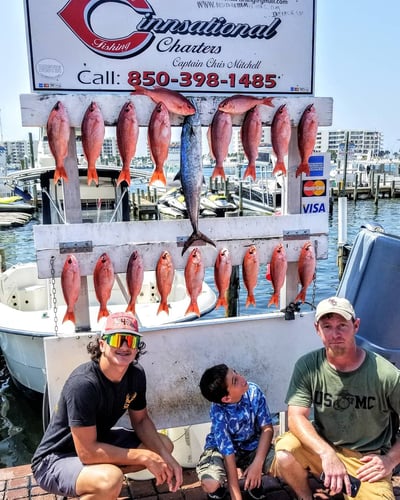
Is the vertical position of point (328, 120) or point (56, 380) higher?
point (328, 120)

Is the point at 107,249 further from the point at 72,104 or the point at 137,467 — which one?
the point at 137,467

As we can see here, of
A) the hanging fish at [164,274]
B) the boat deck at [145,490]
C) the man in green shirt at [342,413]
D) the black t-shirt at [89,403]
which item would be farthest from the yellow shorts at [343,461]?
the hanging fish at [164,274]

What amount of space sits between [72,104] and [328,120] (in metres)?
1.73

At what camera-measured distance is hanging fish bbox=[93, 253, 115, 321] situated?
296 centimetres

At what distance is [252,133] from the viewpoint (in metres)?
3.05

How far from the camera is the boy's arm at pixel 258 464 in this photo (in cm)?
265

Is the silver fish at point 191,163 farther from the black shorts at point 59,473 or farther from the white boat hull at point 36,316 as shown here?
the white boat hull at point 36,316

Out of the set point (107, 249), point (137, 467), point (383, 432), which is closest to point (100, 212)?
point (107, 249)

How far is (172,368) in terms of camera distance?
3256mm

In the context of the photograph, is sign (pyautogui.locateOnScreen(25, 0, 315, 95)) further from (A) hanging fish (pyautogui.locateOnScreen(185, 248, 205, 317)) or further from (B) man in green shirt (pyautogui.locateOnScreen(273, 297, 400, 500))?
(B) man in green shirt (pyautogui.locateOnScreen(273, 297, 400, 500))

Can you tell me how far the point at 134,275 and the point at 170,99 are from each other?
113cm

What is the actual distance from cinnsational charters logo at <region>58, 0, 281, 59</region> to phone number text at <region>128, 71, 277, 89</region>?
143 millimetres

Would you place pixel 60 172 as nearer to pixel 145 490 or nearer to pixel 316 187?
pixel 316 187

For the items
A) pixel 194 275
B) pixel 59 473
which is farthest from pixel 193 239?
pixel 59 473
